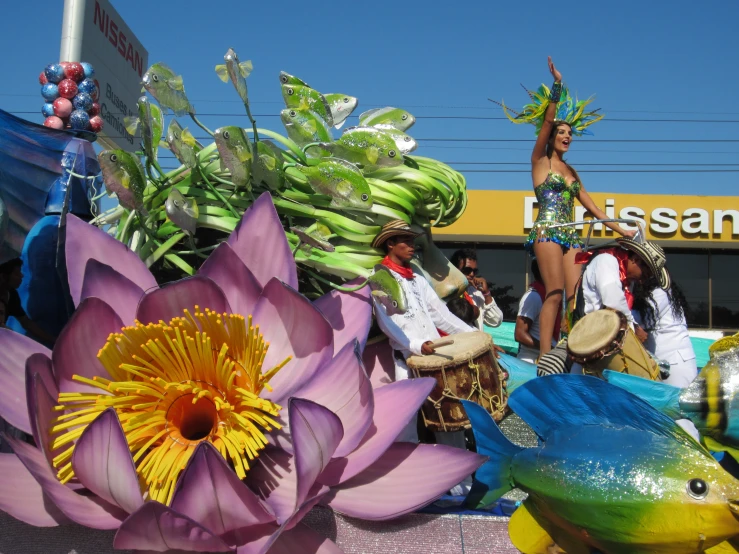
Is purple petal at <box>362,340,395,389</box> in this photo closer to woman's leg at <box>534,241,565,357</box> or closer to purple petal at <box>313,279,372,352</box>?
purple petal at <box>313,279,372,352</box>

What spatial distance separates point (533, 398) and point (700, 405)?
30cm

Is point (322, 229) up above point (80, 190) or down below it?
below

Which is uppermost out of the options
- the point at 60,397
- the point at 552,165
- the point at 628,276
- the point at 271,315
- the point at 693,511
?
the point at 552,165

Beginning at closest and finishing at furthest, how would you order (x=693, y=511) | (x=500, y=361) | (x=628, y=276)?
1. (x=693, y=511)
2. (x=500, y=361)
3. (x=628, y=276)

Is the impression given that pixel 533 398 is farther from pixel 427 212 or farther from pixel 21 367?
pixel 21 367

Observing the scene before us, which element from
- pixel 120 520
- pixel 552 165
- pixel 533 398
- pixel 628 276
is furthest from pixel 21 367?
pixel 552 165

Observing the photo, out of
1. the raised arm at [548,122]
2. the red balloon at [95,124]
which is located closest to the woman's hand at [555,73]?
the raised arm at [548,122]

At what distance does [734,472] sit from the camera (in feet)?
4.58

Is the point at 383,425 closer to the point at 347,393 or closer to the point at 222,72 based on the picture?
the point at 347,393

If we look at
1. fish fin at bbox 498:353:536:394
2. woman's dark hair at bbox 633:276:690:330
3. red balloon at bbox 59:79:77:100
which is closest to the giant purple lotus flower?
fish fin at bbox 498:353:536:394

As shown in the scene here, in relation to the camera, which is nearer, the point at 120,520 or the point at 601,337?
the point at 120,520

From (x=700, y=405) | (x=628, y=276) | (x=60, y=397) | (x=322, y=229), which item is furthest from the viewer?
(x=628, y=276)

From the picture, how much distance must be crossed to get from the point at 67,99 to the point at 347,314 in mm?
1773

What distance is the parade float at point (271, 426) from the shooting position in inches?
46.6
